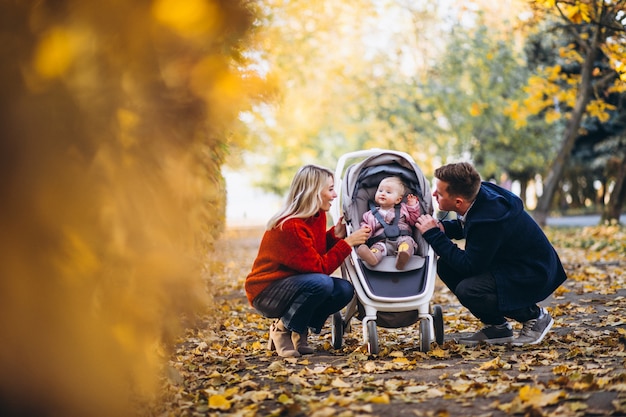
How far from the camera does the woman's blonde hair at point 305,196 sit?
527cm

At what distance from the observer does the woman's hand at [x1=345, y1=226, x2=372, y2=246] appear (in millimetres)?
5285

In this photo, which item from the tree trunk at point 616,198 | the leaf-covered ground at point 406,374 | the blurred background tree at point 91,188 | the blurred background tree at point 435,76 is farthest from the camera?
the blurred background tree at point 435,76

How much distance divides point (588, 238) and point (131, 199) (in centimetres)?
1371

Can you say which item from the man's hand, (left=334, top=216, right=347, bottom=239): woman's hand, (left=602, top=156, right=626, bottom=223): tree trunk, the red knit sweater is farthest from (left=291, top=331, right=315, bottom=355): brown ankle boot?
(left=602, top=156, right=626, bottom=223): tree trunk

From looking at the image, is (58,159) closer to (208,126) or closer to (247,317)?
(208,126)

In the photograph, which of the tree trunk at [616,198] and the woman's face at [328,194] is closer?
the woman's face at [328,194]

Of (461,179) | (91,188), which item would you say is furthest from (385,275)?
(91,188)

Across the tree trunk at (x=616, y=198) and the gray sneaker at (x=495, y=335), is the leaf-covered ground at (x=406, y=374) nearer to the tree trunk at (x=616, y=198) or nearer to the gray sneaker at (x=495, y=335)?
the gray sneaker at (x=495, y=335)

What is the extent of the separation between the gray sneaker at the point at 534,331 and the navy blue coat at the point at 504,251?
201mm

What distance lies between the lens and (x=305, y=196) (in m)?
5.28

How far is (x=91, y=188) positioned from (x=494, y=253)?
3.12 m

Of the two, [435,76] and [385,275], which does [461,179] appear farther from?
[435,76]

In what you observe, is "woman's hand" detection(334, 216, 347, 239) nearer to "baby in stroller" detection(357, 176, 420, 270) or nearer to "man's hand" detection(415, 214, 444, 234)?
"baby in stroller" detection(357, 176, 420, 270)

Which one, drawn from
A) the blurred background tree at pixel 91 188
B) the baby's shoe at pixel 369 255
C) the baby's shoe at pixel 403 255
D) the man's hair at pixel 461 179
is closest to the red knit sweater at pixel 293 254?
the baby's shoe at pixel 369 255
